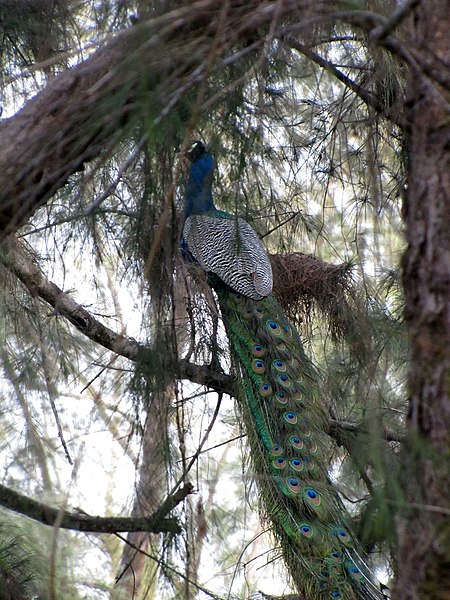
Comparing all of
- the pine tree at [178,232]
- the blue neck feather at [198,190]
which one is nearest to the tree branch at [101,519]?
the pine tree at [178,232]

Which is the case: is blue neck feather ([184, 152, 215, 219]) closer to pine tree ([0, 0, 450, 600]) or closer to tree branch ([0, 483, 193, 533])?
pine tree ([0, 0, 450, 600])

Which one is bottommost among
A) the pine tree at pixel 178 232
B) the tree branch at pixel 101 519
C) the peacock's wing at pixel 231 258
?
the tree branch at pixel 101 519

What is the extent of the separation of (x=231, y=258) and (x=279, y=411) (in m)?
0.61

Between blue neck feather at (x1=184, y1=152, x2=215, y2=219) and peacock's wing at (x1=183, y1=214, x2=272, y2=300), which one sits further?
peacock's wing at (x1=183, y1=214, x2=272, y2=300)

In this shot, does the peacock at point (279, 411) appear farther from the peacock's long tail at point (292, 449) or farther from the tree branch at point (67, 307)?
the tree branch at point (67, 307)

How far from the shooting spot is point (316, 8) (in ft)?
4.65

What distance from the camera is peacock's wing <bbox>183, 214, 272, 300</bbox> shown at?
9.83ft

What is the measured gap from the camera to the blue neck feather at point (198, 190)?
1.73 m

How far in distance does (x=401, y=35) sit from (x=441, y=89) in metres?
0.87

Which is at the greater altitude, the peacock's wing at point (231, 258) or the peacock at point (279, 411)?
the peacock's wing at point (231, 258)

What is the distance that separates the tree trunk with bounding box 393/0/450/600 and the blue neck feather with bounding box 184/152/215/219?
1.51 feet

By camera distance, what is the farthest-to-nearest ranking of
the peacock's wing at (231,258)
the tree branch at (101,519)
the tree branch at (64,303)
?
1. the peacock's wing at (231,258)
2. the tree branch at (64,303)
3. the tree branch at (101,519)

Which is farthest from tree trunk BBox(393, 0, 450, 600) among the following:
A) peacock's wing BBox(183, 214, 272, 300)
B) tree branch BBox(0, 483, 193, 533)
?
peacock's wing BBox(183, 214, 272, 300)

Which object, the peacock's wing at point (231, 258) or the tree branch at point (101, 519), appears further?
the peacock's wing at point (231, 258)
